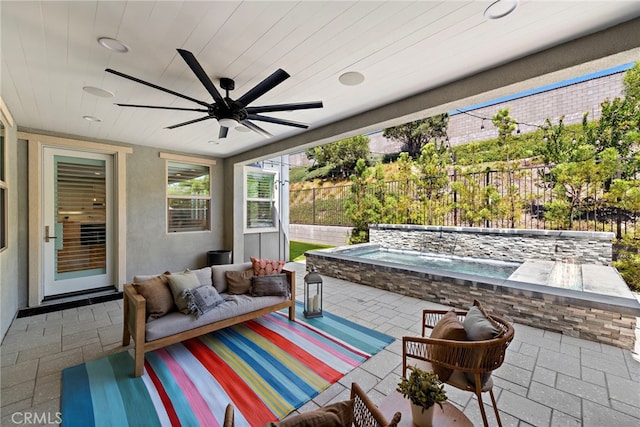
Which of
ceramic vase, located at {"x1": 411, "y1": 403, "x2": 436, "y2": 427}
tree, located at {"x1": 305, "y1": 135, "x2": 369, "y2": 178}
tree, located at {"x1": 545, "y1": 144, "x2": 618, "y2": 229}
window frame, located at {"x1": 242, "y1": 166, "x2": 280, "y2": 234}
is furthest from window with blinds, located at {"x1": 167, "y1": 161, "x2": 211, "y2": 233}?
tree, located at {"x1": 545, "y1": 144, "x2": 618, "y2": 229}

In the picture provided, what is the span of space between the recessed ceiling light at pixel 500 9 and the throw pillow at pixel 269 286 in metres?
3.08

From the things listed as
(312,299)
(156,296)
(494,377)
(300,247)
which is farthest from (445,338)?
(300,247)

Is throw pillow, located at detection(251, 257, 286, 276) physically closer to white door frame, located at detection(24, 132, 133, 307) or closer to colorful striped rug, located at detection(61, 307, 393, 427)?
colorful striped rug, located at detection(61, 307, 393, 427)

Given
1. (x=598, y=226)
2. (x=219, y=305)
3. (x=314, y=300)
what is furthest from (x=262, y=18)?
(x=598, y=226)

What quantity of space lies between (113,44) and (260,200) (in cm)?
474

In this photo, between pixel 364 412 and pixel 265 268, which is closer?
pixel 364 412

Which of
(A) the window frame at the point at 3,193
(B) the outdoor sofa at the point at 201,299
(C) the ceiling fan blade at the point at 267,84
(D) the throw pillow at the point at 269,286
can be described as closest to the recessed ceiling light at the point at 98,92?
(A) the window frame at the point at 3,193

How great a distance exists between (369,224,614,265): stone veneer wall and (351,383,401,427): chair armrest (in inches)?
240

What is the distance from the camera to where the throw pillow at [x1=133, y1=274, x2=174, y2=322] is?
2555 millimetres

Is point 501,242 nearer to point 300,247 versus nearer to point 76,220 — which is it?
point 300,247

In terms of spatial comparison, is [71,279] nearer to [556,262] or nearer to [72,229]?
[72,229]

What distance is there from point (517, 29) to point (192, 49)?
2.41 meters

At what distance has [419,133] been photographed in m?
10.2

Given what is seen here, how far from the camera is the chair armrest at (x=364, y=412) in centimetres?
105
